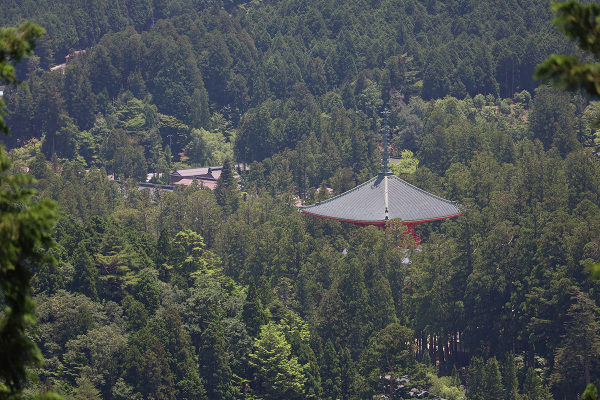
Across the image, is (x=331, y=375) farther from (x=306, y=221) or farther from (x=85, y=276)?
(x=306, y=221)

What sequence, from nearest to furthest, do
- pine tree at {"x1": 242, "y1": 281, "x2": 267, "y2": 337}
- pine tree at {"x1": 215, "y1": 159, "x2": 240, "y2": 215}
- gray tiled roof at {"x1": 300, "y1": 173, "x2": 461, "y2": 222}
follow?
1. pine tree at {"x1": 242, "y1": 281, "x2": 267, "y2": 337}
2. gray tiled roof at {"x1": 300, "y1": 173, "x2": 461, "y2": 222}
3. pine tree at {"x1": 215, "y1": 159, "x2": 240, "y2": 215}

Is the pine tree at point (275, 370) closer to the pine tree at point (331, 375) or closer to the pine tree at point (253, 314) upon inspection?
the pine tree at point (331, 375)

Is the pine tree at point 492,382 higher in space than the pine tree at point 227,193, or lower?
lower

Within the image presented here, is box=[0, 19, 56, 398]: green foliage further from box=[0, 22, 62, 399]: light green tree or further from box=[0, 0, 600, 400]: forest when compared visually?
box=[0, 0, 600, 400]: forest

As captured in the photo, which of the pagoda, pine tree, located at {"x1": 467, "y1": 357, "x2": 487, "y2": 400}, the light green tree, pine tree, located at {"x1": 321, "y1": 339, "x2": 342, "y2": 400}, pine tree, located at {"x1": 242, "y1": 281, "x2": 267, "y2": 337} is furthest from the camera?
the pagoda

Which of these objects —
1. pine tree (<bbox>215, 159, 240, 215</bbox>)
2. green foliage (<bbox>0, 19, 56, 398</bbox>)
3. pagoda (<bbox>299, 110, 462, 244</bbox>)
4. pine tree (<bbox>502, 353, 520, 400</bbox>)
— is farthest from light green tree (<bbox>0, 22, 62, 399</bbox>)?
pine tree (<bbox>215, 159, 240, 215</bbox>)

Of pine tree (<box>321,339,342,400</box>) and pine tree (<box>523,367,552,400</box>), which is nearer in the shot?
pine tree (<box>523,367,552,400</box>)

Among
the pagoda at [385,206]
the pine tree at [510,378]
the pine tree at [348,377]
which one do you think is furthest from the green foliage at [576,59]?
the pagoda at [385,206]

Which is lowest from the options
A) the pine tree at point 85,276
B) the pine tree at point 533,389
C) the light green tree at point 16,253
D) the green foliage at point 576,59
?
the pine tree at point 533,389

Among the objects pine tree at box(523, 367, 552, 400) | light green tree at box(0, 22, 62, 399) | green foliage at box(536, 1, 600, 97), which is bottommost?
pine tree at box(523, 367, 552, 400)
